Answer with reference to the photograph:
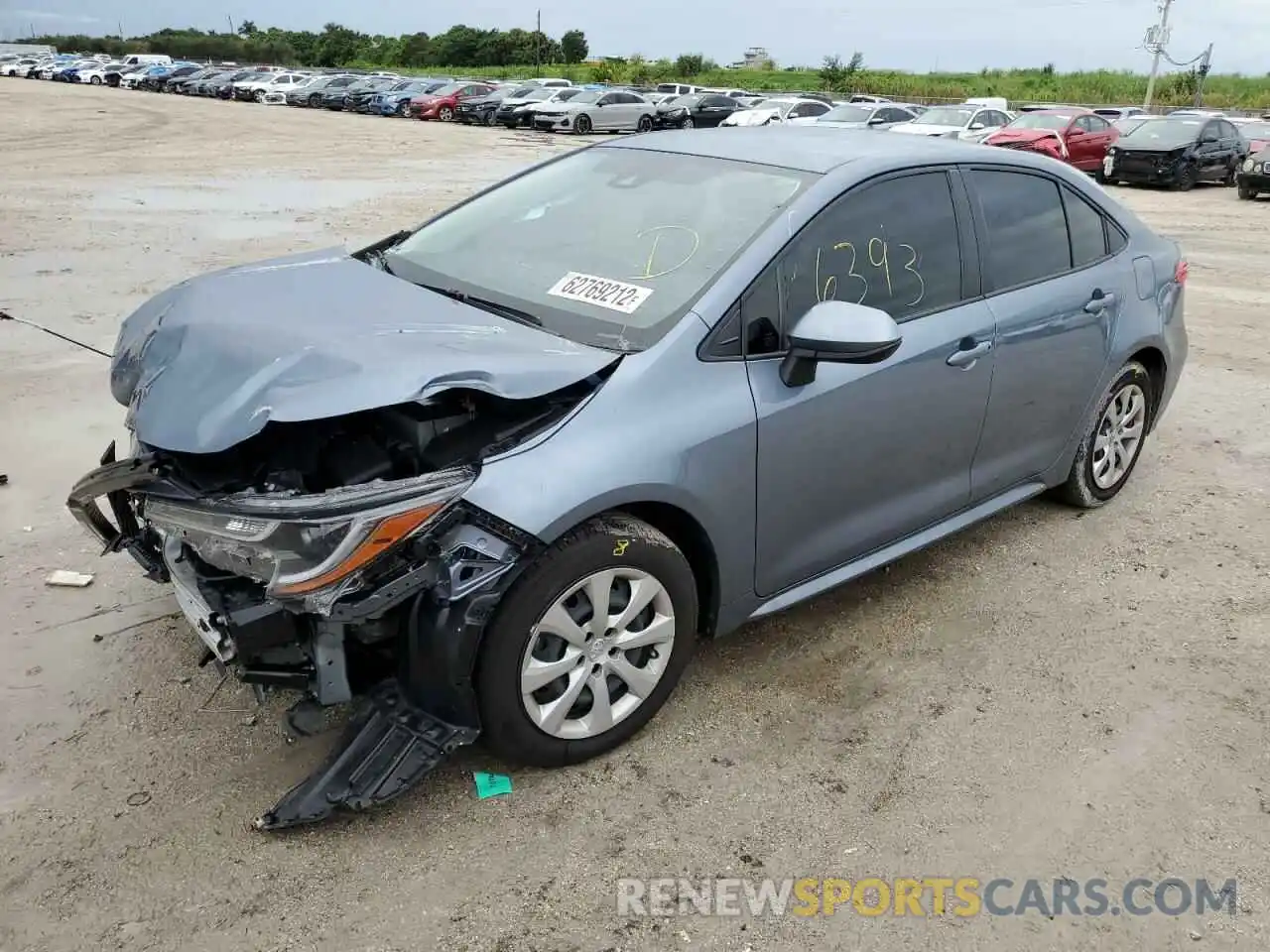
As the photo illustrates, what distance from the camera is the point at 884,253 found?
339 centimetres

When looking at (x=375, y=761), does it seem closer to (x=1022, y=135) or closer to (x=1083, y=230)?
(x=1083, y=230)

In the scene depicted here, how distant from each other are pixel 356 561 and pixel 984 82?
64.3 meters

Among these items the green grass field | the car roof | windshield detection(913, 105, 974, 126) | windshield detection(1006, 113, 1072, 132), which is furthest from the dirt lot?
the green grass field

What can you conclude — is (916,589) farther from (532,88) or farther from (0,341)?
(532,88)

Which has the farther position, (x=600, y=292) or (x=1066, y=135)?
(x=1066, y=135)

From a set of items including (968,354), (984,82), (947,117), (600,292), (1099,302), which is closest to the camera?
(600,292)

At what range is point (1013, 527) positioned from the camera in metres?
4.62

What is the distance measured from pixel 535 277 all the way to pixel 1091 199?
8.48 ft

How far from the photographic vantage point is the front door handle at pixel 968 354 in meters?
3.52

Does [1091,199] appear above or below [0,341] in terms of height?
above

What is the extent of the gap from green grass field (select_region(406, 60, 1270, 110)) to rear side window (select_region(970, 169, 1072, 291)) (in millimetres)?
48742

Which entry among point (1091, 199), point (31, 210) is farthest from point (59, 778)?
point (31, 210)

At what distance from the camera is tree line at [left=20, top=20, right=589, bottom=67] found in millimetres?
83938

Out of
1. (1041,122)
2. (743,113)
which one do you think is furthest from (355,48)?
(1041,122)
